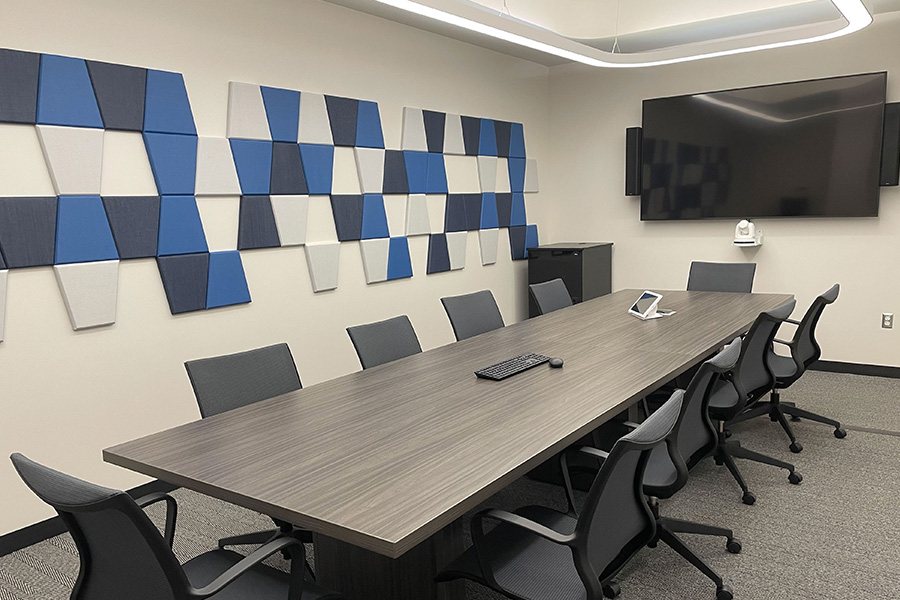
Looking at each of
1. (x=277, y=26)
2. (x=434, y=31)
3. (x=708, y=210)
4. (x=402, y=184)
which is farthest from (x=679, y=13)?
(x=277, y=26)

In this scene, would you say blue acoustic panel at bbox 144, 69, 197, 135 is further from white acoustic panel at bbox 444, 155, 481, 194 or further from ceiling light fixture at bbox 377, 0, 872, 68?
white acoustic panel at bbox 444, 155, 481, 194

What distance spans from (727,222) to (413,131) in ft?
10.1

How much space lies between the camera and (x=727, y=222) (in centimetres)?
623

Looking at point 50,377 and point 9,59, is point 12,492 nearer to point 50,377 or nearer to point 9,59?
point 50,377

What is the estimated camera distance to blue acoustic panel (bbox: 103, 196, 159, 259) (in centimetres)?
352

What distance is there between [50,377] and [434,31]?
401 cm

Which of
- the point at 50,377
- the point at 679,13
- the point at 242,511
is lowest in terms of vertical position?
the point at 242,511

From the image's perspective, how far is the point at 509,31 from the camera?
11.0 ft

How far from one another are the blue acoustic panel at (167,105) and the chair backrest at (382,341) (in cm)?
158

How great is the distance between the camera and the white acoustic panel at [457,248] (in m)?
5.91

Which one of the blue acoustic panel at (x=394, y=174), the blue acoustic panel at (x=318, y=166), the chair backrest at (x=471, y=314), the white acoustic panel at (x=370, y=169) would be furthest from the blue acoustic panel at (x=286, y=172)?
the chair backrest at (x=471, y=314)

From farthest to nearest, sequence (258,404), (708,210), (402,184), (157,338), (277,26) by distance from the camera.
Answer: (708,210)
(402,184)
(277,26)
(157,338)
(258,404)

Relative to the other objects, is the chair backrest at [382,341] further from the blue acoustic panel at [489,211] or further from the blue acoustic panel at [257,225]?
the blue acoustic panel at [489,211]

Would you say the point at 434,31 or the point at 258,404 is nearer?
the point at 258,404
